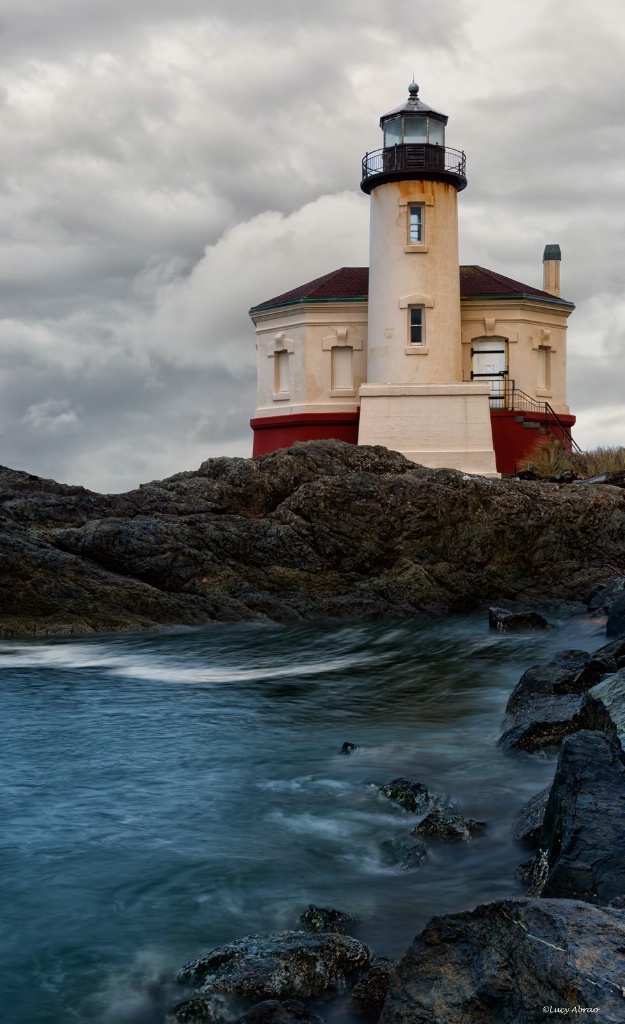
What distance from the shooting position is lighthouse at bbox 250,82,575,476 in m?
22.3

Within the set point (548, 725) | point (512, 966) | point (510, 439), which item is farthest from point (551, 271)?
point (512, 966)

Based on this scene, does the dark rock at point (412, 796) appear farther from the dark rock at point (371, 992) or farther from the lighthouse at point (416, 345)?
the lighthouse at point (416, 345)

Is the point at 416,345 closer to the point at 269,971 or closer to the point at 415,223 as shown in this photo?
the point at 415,223

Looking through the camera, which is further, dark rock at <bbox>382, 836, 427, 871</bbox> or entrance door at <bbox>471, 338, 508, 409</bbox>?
entrance door at <bbox>471, 338, 508, 409</bbox>

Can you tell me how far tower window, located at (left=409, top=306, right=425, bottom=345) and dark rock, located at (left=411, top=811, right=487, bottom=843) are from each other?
1950cm

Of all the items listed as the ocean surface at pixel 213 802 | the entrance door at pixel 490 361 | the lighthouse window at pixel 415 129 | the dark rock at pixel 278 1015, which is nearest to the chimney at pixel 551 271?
the entrance door at pixel 490 361

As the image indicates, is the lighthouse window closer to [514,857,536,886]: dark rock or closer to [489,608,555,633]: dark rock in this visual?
[489,608,555,633]: dark rock

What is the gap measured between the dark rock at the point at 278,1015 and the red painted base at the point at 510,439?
2099 cm

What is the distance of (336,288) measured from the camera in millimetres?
25453

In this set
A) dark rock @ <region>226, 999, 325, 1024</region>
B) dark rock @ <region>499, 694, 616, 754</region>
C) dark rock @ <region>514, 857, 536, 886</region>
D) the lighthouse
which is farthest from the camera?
the lighthouse

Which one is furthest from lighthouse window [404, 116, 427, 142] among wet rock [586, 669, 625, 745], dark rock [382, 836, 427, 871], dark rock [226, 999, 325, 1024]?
dark rock [226, 999, 325, 1024]

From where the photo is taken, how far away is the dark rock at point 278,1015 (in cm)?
306

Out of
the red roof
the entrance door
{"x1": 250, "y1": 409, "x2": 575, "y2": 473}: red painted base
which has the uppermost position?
the red roof

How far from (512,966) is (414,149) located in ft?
76.0
